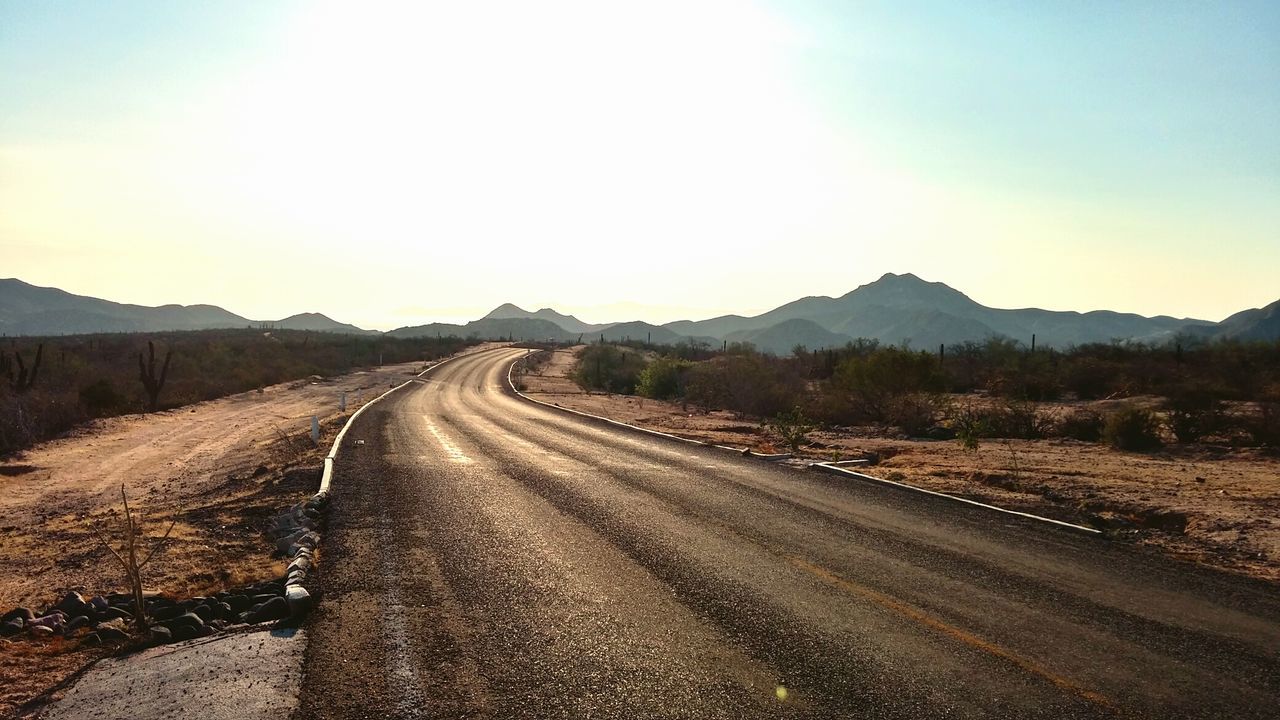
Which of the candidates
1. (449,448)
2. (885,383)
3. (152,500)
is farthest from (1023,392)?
(152,500)

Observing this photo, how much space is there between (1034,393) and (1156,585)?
26190 millimetres

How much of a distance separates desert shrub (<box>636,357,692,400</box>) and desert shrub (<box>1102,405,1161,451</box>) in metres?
24.9

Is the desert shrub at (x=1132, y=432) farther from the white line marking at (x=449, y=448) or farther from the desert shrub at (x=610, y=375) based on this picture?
the desert shrub at (x=610, y=375)

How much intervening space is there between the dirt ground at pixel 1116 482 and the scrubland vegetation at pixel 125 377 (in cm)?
2012

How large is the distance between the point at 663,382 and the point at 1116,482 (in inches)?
1226

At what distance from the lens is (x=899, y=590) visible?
287 inches

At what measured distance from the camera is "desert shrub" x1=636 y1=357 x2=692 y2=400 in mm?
42906

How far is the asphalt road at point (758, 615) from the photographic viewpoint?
16.3 ft

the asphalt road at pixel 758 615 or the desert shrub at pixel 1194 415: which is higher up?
the desert shrub at pixel 1194 415

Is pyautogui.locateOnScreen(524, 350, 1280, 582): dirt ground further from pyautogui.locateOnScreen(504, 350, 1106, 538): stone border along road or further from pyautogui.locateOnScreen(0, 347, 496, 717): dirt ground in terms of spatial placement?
pyautogui.locateOnScreen(0, 347, 496, 717): dirt ground

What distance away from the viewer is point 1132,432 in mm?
18719

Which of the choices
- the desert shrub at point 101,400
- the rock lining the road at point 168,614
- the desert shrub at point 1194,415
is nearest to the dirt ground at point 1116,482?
the desert shrub at point 1194,415

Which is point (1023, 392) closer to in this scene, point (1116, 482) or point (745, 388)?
point (745, 388)

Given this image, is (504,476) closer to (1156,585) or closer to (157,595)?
(157,595)
